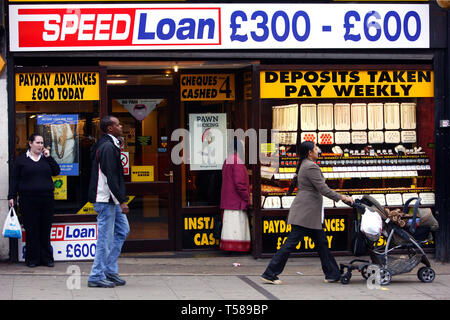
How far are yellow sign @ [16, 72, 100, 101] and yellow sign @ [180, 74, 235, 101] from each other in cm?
152

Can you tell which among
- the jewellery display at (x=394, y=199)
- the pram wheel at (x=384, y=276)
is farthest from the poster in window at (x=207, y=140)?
the pram wheel at (x=384, y=276)

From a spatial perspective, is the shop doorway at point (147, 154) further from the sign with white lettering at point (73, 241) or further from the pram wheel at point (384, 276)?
the pram wheel at point (384, 276)

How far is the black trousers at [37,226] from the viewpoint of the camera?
32.8 ft

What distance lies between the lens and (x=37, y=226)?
10.0 meters

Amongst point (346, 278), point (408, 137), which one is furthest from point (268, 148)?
point (346, 278)

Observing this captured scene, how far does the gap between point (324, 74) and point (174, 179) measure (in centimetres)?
290

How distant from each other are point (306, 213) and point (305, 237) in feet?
7.20

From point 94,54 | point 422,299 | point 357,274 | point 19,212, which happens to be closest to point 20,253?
point 19,212

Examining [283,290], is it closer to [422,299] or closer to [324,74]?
[422,299]

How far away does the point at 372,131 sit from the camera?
11.4m

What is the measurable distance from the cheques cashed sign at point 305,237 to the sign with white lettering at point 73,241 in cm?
263

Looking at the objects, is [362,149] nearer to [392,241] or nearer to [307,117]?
[307,117]

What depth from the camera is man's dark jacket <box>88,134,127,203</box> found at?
8312mm

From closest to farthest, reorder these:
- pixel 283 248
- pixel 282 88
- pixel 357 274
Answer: pixel 283 248 → pixel 357 274 → pixel 282 88
